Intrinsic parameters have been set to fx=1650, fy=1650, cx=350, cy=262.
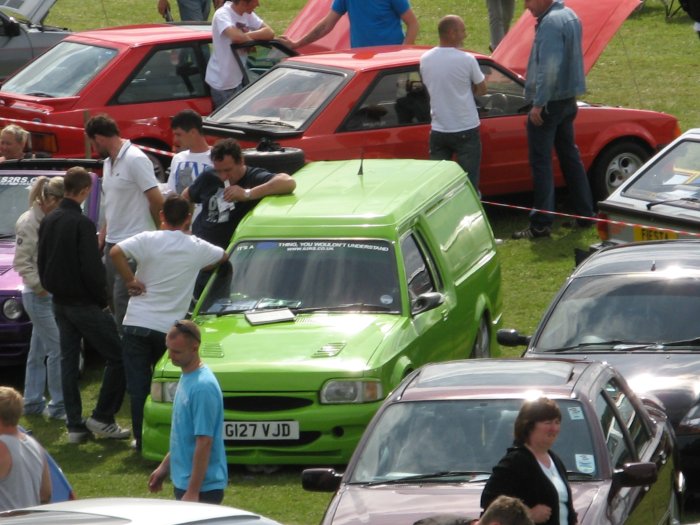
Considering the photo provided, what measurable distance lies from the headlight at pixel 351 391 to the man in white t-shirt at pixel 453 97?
16.4 ft

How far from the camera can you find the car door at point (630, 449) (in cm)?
725

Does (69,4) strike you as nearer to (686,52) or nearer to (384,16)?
(686,52)

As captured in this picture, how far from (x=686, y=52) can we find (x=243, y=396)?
55.8ft

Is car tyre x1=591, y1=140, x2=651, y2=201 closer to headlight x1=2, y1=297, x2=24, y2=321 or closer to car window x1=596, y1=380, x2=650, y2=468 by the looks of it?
headlight x1=2, y1=297, x2=24, y2=321

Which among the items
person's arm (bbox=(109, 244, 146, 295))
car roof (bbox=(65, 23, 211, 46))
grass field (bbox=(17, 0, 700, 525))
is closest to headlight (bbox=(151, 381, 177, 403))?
grass field (bbox=(17, 0, 700, 525))

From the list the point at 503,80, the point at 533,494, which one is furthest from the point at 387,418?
the point at 503,80

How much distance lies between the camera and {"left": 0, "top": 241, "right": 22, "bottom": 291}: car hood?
11.9 m

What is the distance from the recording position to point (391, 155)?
14586 millimetres

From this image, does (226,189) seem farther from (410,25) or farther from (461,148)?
(410,25)

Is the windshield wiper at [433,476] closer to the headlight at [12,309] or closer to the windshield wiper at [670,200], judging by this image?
the headlight at [12,309]

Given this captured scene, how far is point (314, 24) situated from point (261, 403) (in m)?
9.85

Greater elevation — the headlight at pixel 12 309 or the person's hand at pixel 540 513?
the person's hand at pixel 540 513

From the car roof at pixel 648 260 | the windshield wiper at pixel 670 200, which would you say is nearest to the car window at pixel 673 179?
the windshield wiper at pixel 670 200

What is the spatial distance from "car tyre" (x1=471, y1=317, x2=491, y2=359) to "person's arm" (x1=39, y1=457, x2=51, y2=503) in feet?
14.9
